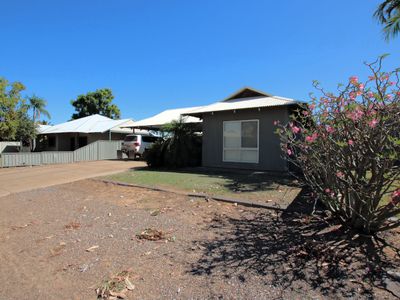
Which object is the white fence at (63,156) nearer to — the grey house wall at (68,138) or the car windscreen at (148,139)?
the grey house wall at (68,138)

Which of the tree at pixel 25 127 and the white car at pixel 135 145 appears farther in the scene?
the tree at pixel 25 127

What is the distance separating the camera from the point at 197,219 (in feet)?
18.5

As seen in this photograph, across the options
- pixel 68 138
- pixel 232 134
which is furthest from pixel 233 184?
pixel 68 138

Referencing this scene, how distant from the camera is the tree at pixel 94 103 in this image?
47.5m

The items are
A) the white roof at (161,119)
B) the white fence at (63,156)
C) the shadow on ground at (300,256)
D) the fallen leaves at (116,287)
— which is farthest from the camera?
the white roof at (161,119)

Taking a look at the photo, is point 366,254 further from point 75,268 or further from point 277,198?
point 75,268

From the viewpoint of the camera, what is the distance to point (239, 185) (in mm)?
8789

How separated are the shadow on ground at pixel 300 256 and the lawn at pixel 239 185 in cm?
165

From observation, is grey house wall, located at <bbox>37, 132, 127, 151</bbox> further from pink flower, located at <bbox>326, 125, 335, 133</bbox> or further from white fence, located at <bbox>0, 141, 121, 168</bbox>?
pink flower, located at <bbox>326, 125, 335, 133</bbox>

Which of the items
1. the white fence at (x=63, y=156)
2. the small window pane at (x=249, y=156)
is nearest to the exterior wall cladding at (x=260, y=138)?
the small window pane at (x=249, y=156)

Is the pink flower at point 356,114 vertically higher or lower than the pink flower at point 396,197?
higher

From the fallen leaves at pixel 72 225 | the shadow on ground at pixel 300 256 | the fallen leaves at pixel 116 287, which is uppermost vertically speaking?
the shadow on ground at pixel 300 256

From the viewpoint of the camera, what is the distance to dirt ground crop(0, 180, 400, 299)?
3139 mm

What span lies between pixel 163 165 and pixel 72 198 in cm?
677
